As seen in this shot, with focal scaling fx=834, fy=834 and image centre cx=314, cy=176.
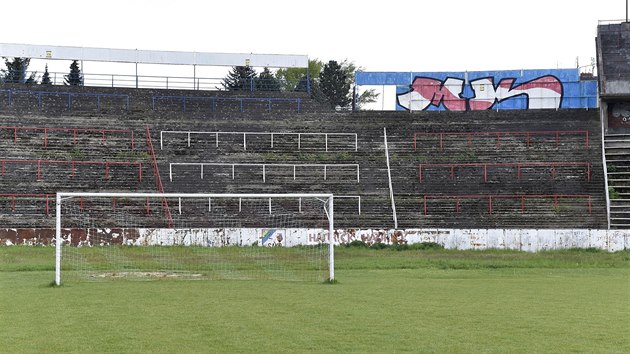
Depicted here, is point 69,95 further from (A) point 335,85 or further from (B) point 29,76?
(A) point 335,85

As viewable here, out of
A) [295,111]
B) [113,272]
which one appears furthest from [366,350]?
[295,111]

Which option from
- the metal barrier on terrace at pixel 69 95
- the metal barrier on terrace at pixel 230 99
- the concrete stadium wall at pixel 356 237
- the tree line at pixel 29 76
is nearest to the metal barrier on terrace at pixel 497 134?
the metal barrier on terrace at pixel 230 99

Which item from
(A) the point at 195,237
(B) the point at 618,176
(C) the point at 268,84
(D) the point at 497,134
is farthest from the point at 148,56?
(B) the point at 618,176

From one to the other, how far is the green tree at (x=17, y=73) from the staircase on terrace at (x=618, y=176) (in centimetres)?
3675

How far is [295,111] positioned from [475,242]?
2075cm

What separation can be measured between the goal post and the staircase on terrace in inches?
557

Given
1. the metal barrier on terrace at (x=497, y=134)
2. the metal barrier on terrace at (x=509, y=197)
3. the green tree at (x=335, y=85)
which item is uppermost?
the green tree at (x=335, y=85)

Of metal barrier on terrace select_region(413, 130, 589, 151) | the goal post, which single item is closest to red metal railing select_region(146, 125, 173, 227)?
the goal post

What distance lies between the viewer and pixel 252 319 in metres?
14.1

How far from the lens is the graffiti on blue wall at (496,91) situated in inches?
2156

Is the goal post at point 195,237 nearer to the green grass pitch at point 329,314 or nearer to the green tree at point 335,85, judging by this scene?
the green grass pitch at point 329,314

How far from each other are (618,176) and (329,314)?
32.2m

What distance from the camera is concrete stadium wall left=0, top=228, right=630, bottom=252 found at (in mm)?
32500

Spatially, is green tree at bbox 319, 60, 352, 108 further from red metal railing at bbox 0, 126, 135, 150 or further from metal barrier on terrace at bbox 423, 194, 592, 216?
metal barrier on terrace at bbox 423, 194, 592, 216
